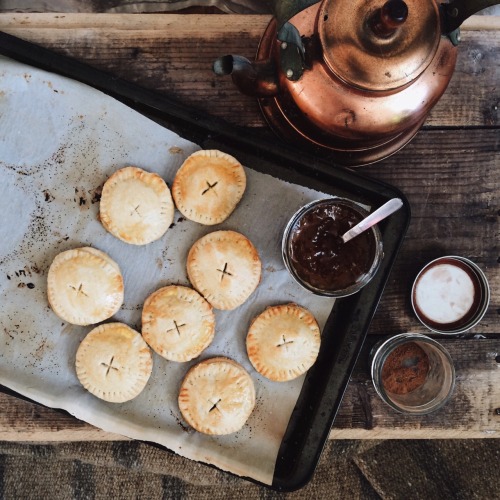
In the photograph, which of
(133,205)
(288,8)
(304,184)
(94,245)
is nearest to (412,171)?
(304,184)

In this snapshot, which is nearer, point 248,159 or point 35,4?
point 248,159

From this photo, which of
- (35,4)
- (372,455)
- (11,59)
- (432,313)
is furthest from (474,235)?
(35,4)

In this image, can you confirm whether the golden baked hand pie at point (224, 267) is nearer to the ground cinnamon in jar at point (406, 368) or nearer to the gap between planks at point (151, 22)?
the ground cinnamon in jar at point (406, 368)

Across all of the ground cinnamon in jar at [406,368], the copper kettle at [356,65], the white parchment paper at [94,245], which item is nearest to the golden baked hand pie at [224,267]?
the white parchment paper at [94,245]

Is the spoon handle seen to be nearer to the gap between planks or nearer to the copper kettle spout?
the copper kettle spout

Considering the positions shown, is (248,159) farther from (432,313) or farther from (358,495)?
(358,495)

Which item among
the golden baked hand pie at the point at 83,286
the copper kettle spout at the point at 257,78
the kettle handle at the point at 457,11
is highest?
the kettle handle at the point at 457,11
